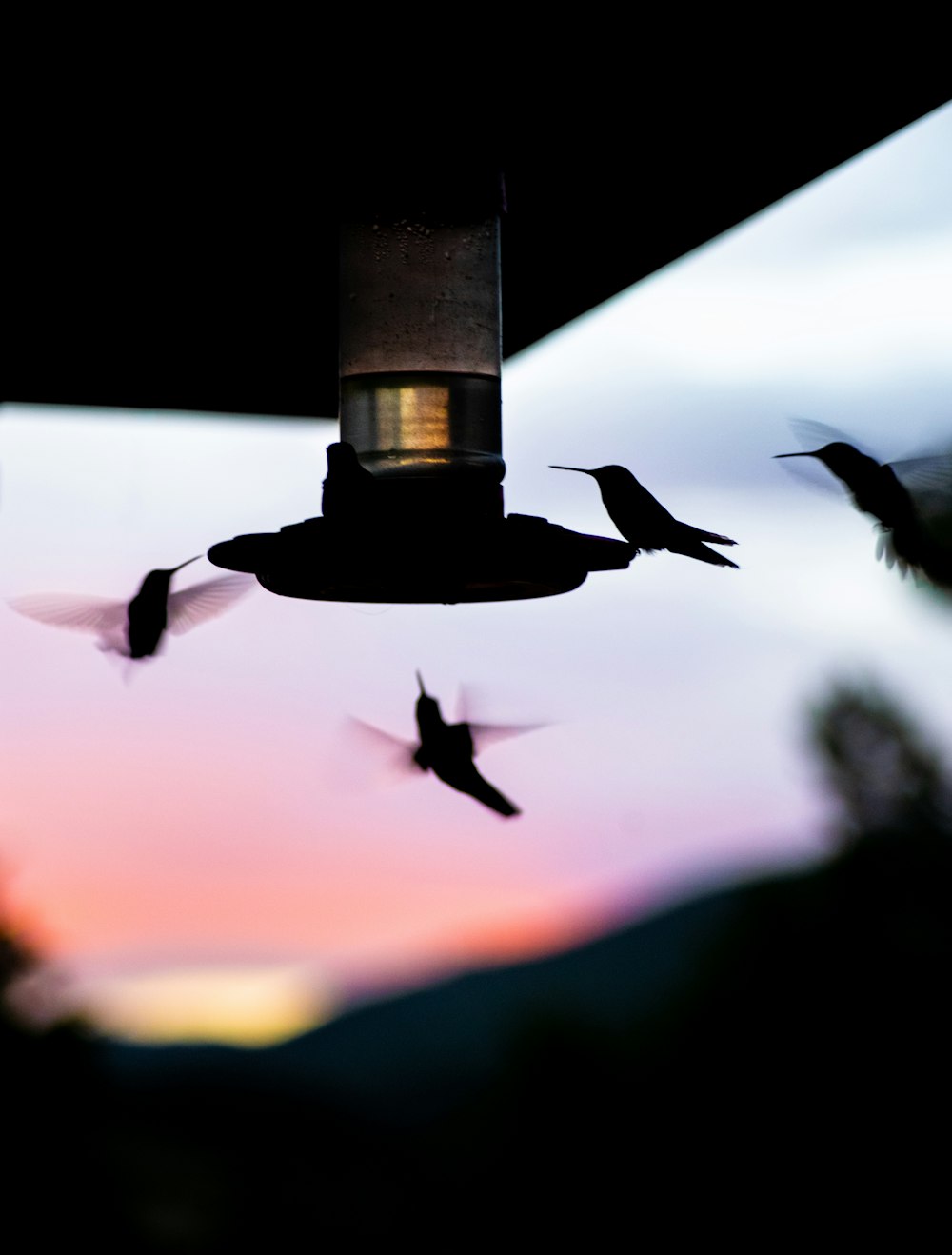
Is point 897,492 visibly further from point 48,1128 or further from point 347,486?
point 48,1128

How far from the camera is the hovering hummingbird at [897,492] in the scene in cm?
214

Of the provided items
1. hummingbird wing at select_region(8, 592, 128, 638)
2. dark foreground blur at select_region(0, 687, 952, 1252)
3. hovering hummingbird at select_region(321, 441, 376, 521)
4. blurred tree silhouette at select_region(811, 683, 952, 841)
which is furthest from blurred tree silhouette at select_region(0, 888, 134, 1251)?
blurred tree silhouette at select_region(811, 683, 952, 841)

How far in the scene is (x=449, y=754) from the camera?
7.07ft

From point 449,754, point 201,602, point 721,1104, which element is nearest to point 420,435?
point 449,754

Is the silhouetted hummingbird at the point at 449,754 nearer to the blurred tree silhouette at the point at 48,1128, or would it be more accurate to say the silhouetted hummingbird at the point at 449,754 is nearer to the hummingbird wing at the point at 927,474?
the hummingbird wing at the point at 927,474

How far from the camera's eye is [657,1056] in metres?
31.5

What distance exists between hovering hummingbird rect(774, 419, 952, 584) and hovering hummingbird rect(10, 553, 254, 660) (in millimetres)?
883

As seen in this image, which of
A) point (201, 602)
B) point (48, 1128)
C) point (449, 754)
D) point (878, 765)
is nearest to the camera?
point (449, 754)

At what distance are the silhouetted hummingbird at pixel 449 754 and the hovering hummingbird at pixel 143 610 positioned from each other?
34cm

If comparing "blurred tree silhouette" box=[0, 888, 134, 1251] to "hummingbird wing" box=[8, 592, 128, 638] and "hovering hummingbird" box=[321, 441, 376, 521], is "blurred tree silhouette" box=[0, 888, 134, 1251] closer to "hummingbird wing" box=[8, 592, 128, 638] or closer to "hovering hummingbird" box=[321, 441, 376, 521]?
"hummingbird wing" box=[8, 592, 128, 638]

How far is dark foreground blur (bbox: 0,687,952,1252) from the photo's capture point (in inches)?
1057

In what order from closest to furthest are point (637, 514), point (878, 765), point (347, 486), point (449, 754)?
point (347, 486) → point (637, 514) → point (449, 754) → point (878, 765)

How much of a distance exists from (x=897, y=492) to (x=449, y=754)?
29.7 inches

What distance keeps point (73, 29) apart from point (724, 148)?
844 mm
